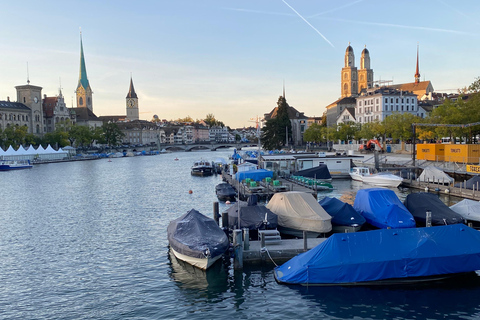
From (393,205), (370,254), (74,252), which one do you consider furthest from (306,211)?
(74,252)

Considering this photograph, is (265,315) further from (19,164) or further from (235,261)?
(19,164)

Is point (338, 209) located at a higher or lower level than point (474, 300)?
higher

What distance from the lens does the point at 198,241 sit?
23.0 m

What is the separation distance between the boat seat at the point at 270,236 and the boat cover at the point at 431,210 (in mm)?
10610

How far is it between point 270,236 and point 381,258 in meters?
6.93

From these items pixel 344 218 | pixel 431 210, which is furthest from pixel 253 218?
pixel 431 210

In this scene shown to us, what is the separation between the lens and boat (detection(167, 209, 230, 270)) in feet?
73.5

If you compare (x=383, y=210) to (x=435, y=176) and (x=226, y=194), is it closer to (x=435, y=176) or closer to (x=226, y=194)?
(x=226, y=194)

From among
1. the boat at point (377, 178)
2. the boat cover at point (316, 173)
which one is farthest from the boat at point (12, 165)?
the boat at point (377, 178)

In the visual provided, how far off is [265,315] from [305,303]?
6.40 feet

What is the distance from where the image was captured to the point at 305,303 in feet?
62.1

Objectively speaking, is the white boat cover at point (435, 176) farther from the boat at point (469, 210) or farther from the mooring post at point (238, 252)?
the mooring post at point (238, 252)

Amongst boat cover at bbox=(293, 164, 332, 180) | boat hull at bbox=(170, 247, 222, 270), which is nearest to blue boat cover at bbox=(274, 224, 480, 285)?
boat hull at bbox=(170, 247, 222, 270)

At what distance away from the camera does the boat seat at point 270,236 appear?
24.5 metres
